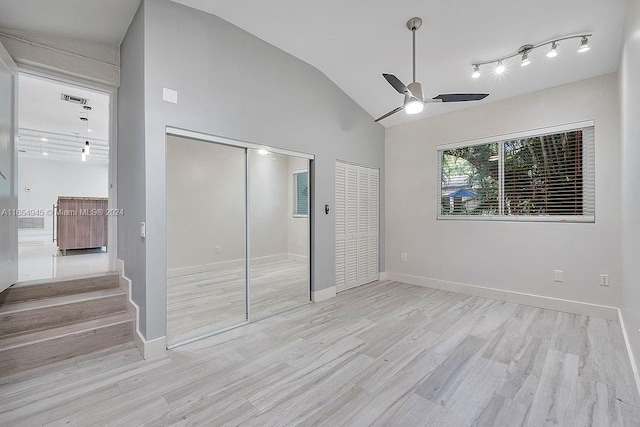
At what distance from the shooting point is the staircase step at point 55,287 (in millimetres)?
2623

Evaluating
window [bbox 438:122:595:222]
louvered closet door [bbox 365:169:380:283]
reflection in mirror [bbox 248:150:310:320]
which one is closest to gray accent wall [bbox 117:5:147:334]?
reflection in mirror [bbox 248:150:310:320]

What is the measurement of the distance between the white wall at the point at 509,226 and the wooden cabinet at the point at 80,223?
5.64 meters

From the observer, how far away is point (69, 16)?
265 cm

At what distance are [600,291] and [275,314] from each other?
12.8ft

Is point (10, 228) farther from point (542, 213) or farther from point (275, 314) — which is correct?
point (542, 213)

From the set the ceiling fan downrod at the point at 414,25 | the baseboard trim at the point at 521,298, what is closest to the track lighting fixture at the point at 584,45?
the ceiling fan downrod at the point at 414,25

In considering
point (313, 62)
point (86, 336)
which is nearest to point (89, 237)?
point (86, 336)

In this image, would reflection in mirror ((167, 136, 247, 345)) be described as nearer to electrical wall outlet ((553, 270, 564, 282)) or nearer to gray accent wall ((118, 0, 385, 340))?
gray accent wall ((118, 0, 385, 340))

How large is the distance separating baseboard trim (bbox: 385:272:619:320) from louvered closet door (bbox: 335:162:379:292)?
0.75 m

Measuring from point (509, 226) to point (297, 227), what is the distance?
9.81 feet

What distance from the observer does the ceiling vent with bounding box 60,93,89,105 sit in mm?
4371

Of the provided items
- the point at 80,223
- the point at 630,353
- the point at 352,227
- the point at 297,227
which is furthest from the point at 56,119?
the point at 630,353

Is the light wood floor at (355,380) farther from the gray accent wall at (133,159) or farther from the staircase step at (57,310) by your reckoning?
the gray accent wall at (133,159)

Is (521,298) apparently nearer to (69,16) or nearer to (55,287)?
(55,287)
